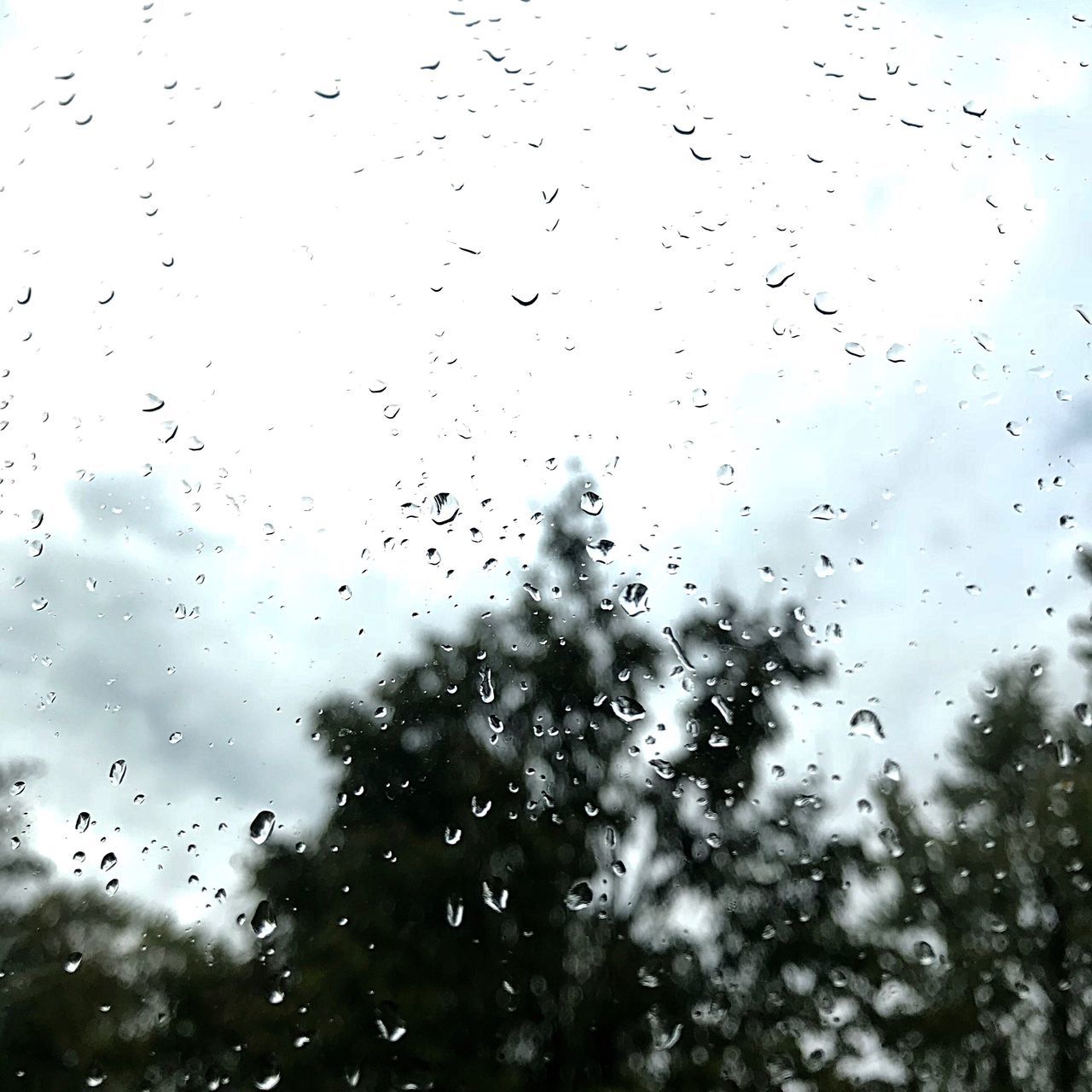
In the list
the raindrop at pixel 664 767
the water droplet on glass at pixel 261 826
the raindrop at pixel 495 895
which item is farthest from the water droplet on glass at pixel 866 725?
the water droplet on glass at pixel 261 826

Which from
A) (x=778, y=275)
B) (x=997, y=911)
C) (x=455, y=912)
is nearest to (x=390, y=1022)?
(x=455, y=912)

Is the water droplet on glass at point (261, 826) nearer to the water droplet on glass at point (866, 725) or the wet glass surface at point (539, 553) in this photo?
the wet glass surface at point (539, 553)

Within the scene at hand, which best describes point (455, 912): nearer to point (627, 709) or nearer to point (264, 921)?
point (264, 921)

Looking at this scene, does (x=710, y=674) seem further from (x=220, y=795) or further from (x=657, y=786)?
(x=220, y=795)

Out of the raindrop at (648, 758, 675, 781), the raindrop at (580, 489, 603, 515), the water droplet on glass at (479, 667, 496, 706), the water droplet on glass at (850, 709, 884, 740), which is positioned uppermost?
the raindrop at (580, 489, 603, 515)

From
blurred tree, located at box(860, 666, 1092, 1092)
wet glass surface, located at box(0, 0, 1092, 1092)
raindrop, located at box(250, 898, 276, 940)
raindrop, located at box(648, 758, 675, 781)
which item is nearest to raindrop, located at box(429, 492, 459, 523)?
wet glass surface, located at box(0, 0, 1092, 1092)

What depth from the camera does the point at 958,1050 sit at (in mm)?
1041

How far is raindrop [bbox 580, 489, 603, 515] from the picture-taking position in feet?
4.71

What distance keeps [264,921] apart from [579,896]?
411mm

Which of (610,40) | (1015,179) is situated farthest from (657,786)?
(610,40)

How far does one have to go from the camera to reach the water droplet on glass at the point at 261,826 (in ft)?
4.06

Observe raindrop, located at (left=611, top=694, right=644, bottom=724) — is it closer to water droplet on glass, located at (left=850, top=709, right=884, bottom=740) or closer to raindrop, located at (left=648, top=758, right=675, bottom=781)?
raindrop, located at (left=648, top=758, right=675, bottom=781)

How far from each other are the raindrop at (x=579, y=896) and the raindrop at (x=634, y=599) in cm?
39

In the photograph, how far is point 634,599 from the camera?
1.36 metres
